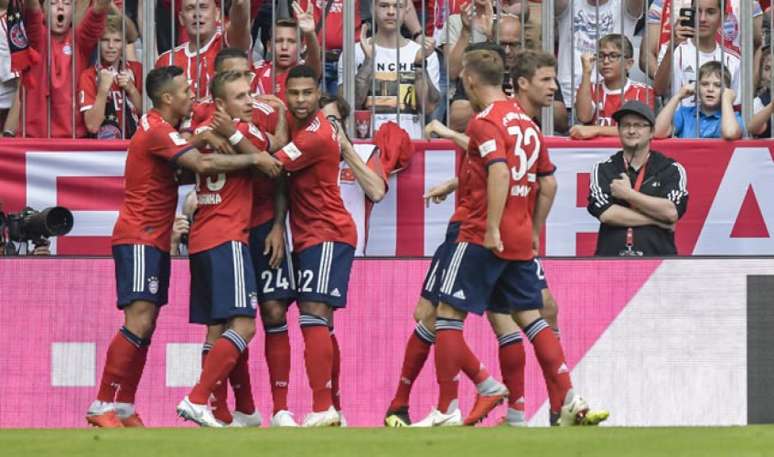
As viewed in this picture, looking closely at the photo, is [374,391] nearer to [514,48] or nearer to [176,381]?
[176,381]

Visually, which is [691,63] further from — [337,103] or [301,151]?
[301,151]

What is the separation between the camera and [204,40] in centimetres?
1230

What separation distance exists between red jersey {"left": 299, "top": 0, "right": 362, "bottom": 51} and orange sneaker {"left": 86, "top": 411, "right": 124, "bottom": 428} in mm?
3112

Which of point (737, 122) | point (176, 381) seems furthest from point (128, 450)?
point (737, 122)

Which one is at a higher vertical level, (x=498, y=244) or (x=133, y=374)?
(x=498, y=244)

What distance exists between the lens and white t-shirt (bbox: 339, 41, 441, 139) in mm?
12312

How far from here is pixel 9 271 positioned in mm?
12070

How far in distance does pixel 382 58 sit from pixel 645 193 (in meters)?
1.98

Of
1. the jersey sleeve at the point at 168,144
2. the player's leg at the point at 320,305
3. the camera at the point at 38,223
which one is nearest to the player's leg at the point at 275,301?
the player's leg at the point at 320,305

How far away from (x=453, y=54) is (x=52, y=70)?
2.70 m

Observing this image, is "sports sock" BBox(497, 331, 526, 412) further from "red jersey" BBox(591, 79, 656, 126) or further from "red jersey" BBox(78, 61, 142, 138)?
"red jersey" BBox(78, 61, 142, 138)

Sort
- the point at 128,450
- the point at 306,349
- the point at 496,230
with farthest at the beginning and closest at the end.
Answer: the point at 306,349 < the point at 496,230 < the point at 128,450

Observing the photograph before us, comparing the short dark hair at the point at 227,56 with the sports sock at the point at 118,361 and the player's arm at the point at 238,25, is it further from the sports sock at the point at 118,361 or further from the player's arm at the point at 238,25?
the sports sock at the point at 118,361

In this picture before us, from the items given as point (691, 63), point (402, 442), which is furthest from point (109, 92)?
point (402, 442)
